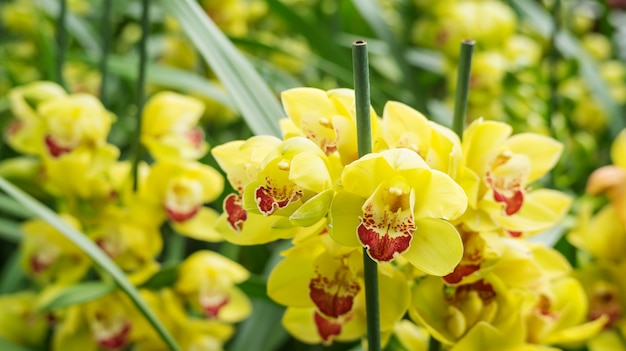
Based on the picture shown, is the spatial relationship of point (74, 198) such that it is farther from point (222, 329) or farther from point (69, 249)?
point (222, 329)

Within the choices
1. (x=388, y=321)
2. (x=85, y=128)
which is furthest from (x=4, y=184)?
(x=388, y=321)

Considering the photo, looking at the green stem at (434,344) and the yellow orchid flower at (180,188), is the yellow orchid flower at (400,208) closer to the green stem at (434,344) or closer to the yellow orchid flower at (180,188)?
the green stem at (434,344)

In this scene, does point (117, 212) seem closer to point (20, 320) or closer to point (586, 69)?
point (20, 320)

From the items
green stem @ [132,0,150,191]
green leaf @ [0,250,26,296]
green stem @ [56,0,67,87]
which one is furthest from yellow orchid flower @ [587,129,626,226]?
green leaf @ [0,250,26,296]

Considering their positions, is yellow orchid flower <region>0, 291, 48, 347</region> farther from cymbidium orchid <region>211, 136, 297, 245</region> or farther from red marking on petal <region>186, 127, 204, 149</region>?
cymbidium orchid <region>211, 136, 297, 245</region>

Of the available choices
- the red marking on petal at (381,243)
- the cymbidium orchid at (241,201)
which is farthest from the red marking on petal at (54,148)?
the red marking on petal at (381,243)
